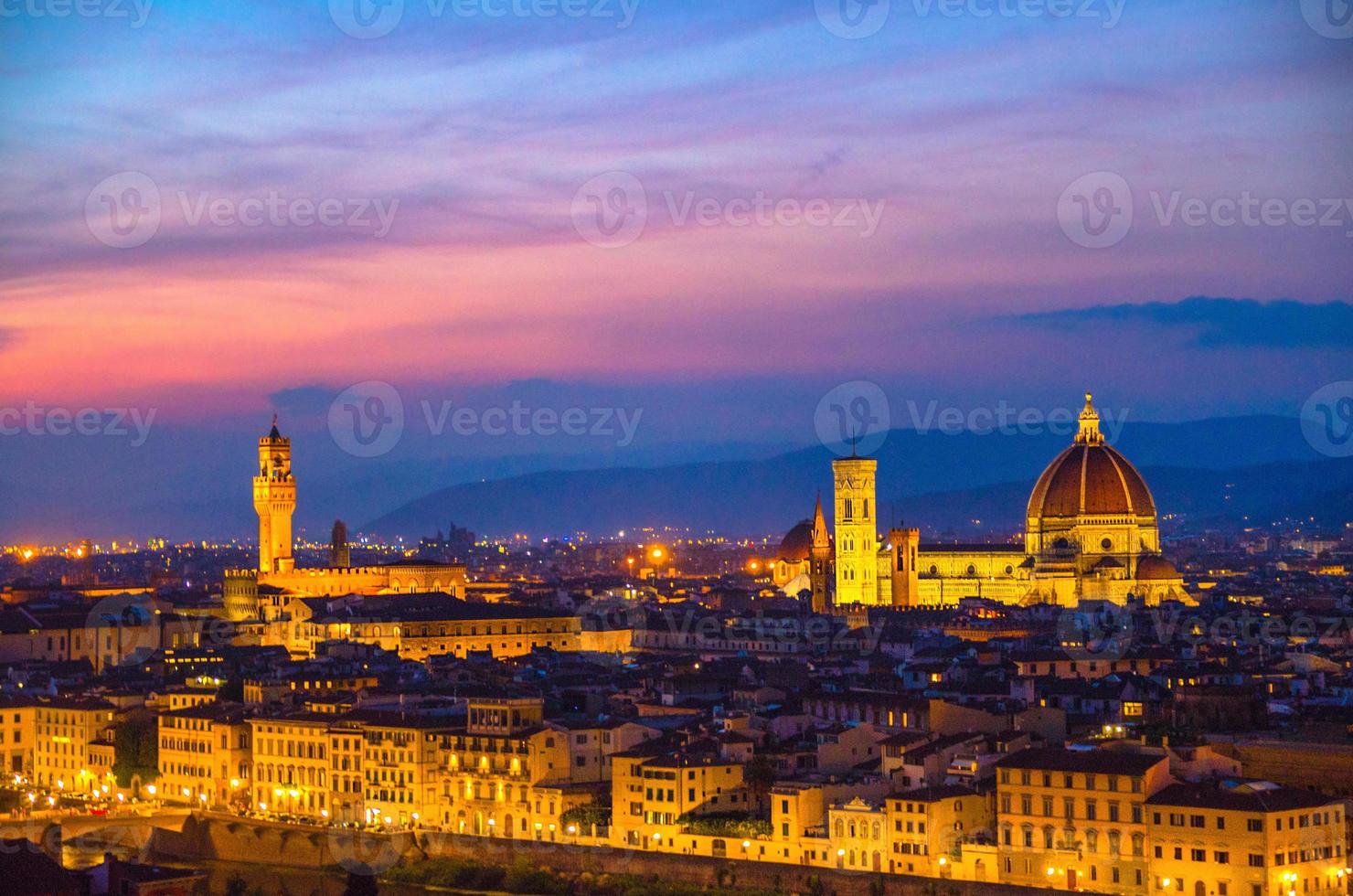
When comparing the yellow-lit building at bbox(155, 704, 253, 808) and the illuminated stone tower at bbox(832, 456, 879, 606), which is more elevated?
the illuminated stone tower at bbox(832, 456, 879, 606)

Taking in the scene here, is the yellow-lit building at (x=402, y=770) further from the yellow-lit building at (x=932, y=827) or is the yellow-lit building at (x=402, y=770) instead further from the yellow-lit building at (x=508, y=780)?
the yellow-lit building at (x=932, y=827)

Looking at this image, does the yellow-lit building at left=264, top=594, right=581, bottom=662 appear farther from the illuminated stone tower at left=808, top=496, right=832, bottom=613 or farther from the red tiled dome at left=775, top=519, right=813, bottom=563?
the red tiled dome at left=775, top=519, right=813, bottom=563

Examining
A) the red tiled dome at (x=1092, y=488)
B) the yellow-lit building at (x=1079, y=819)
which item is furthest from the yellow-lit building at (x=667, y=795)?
the red tiled dome at (x=1092, y=488)

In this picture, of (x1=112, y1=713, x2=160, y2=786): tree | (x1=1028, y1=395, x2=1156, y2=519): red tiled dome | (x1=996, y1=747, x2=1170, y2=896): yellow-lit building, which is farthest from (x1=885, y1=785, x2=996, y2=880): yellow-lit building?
(x1=1028, y1=395, x2=1156, y2=519): red tiled dome

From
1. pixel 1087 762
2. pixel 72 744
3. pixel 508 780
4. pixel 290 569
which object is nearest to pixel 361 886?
pixel 508 780

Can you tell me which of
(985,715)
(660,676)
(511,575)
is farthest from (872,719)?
(511,575)

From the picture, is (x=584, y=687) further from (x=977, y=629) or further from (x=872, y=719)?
(x=977, y=629)

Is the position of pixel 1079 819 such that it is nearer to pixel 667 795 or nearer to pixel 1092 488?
pixel 667 795
